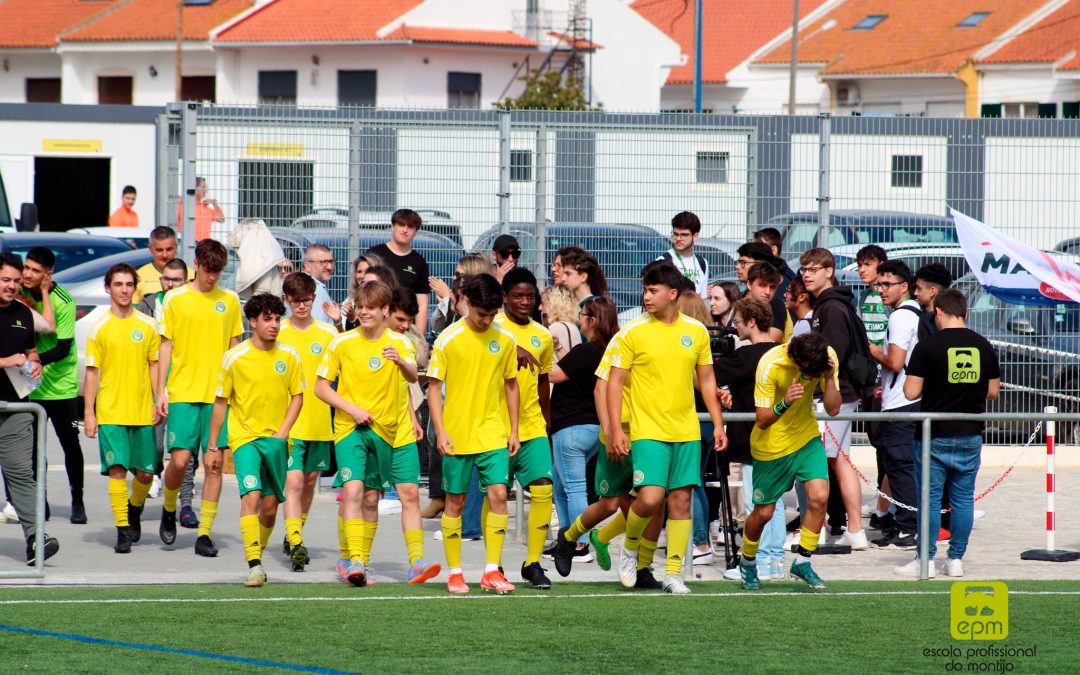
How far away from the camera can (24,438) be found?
9.63m

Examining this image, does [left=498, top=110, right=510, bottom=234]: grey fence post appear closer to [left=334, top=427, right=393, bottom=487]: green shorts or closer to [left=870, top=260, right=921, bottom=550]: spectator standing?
[left=870, top=260, right=921, bottom=550]: spectator standing

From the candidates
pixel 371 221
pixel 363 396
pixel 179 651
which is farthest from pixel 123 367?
pixel 371 221

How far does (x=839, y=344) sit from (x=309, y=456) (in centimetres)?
345

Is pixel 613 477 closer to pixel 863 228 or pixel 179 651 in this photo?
pixel 179 651

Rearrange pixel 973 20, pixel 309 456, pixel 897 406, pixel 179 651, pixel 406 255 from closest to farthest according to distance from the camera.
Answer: pixel 179 651, pixel 309 456, pixel 897 406, pixel 406 255, pixel 973 20

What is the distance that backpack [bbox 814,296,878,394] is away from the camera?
1036 centimetres

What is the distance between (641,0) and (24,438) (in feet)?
230

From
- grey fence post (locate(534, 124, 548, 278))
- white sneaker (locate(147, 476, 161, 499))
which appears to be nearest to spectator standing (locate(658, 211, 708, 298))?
grey fence post (locate(534, 124, 548, 278))

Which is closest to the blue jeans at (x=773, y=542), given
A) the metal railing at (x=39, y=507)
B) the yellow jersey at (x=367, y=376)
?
the yellow jersey at (x=367, y=376)

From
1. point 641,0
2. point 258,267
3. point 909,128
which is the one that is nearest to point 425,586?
point 258,267

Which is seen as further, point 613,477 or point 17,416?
point 17,416

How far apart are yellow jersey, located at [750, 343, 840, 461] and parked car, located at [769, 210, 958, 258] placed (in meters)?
5.89

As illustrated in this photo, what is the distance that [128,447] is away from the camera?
10.4 metres

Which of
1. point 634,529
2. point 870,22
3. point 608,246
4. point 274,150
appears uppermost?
point 870,22
